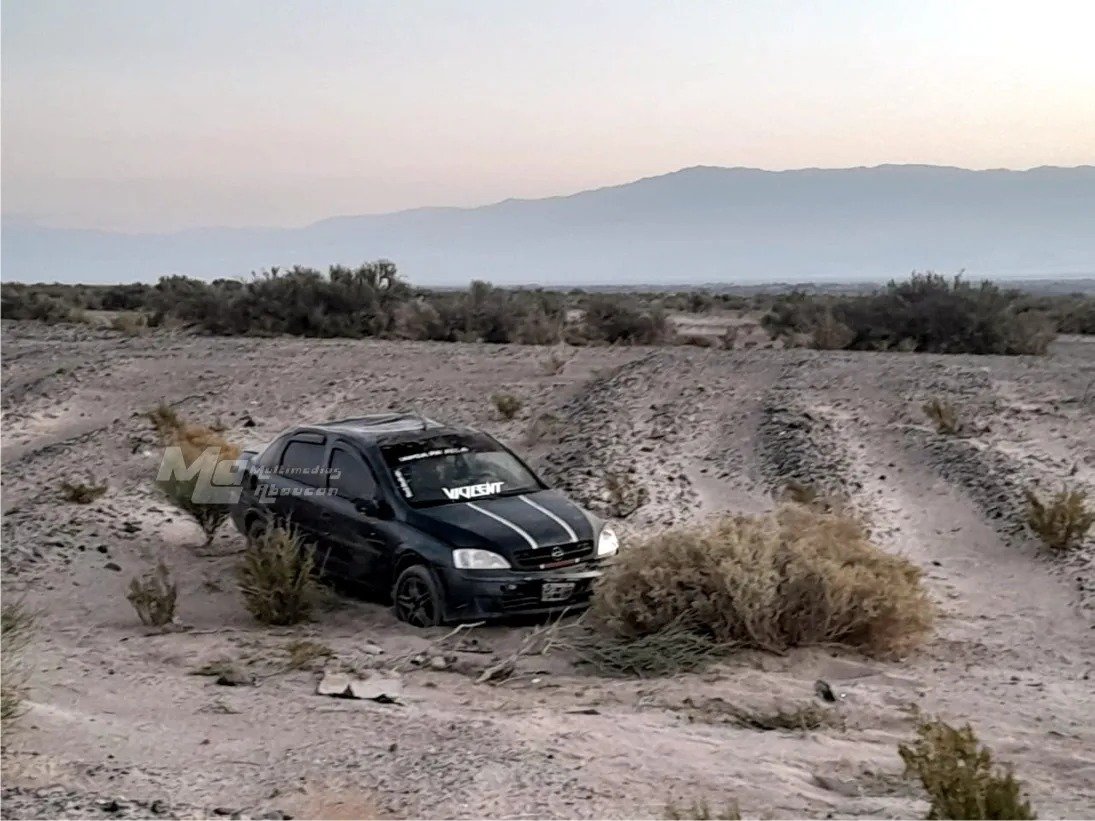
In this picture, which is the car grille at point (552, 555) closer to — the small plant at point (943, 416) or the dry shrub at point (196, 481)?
the dry shrub at point (196, 481)

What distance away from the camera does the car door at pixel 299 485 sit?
36.5 feet

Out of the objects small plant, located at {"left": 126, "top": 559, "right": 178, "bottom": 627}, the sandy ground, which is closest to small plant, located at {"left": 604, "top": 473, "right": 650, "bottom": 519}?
the sandy ground

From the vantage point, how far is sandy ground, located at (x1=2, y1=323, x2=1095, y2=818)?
606 cm

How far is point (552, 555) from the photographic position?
31.6 feet

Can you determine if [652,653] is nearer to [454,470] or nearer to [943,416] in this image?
[454,470]

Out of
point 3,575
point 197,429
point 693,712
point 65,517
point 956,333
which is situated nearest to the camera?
point 693,712

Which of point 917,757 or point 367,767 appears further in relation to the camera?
point 367,767

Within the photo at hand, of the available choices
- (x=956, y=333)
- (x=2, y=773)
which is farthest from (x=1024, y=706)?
(x=956, y=333)

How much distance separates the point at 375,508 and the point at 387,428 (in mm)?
1171

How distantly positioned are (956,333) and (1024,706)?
67.8 feet

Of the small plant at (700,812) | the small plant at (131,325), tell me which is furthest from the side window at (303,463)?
the small plant at (131,325)

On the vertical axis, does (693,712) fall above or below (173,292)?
below

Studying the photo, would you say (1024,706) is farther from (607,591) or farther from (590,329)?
(590,329)

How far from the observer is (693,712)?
7496mm
